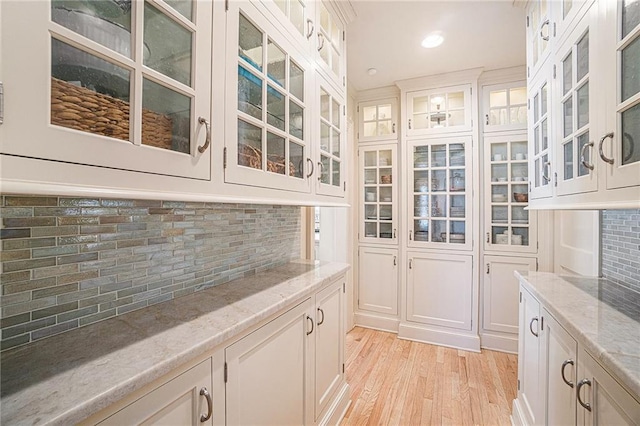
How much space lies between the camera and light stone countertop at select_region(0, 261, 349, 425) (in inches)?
22.3

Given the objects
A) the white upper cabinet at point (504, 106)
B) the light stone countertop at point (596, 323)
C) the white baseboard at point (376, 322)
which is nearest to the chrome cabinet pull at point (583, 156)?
the light stone countertop at point (596, 323)

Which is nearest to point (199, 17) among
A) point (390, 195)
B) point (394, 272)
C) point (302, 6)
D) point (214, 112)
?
point (214, 112)

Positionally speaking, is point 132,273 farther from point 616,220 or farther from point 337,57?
point 616,220

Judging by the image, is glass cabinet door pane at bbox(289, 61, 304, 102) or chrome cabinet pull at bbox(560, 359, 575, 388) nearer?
chrome cabinet pull at bbox(560, 359, 575, 388)

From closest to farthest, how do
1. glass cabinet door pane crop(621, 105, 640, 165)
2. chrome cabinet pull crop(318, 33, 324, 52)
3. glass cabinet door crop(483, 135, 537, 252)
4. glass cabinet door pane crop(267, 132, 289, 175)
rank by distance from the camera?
1. glass cabinet door pane crop(621, 105, 640, 165)
2. glass cabinet door pane crop(267, 132, 289, 175)
3. chrome cabinet pull crop(318, 33, 324, 52)
4. glass cabinet door crop(483, 135, 537, 252)

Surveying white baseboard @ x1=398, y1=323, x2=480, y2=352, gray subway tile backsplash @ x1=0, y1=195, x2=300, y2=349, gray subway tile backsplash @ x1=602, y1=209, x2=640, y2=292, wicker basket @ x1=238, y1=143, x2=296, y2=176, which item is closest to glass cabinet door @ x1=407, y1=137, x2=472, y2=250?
white baseboard @ x1=398, y1=323, x2=480, y2=352

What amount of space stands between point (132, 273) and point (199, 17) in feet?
2.87

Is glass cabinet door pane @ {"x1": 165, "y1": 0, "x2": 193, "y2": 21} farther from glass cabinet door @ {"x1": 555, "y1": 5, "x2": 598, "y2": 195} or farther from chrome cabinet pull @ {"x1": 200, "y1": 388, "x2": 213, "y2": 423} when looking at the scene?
glass cabinet door @ {"x1": 555, "y1": 5, "x2": 598, "y2": 195}

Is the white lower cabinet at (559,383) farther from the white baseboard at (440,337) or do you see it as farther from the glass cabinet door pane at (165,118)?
the glass cabinet door pane at (165,118)

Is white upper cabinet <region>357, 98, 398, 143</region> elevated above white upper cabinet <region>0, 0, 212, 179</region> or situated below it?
above

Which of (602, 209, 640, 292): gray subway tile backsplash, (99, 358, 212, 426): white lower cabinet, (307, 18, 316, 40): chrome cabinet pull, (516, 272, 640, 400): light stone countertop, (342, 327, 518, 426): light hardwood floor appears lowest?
(342, 327, 518, 426): light hardwood floor

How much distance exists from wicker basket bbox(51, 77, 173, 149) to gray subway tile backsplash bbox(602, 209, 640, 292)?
6.87ft

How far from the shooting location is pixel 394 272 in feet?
10.7

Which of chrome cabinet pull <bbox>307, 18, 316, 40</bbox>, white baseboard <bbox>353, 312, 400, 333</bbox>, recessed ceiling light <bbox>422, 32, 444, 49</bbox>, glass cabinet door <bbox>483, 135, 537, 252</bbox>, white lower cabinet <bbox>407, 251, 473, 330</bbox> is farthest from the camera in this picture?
white baseboard <bbox>353, 312, 400, 333</bbox>
